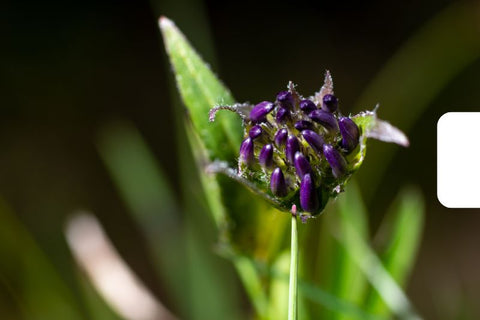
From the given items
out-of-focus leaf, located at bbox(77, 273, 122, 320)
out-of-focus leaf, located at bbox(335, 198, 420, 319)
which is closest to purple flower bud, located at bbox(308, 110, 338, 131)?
out-of-focus leaf, located at bbox(335, 198, 420, 319)

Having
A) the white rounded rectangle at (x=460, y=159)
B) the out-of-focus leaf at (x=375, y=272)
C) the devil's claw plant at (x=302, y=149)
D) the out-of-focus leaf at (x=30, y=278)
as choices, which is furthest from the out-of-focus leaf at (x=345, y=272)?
the out-of-focus leaf at (x=30, y=278)

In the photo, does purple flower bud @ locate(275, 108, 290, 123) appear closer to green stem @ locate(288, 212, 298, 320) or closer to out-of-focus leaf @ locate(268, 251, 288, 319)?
green stem @ locate(288, 212, 298, 320)

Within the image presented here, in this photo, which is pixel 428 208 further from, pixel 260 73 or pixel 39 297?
pixel 39 297

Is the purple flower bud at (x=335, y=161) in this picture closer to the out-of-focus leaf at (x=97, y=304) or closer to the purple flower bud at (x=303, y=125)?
the purple flower bud at (x=303, y=125)

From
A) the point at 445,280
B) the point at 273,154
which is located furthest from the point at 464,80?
the point at 273,154

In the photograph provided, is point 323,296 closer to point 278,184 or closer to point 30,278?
point 278,184

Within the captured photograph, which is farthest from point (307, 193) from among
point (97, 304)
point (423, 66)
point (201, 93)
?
point (423, 66)
